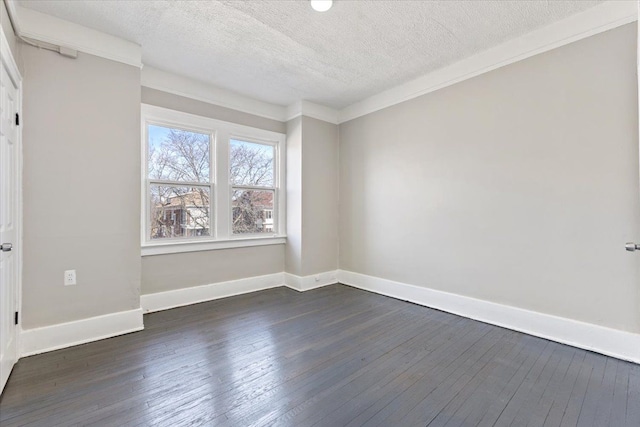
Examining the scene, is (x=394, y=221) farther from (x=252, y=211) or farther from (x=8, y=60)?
(x=8, y=60)

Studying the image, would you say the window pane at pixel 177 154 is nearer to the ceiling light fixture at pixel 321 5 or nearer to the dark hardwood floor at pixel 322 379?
the dark hardwood floor at pixel 322 379

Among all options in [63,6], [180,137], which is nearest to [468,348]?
[180,137]

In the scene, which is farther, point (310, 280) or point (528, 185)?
point (310, 280)

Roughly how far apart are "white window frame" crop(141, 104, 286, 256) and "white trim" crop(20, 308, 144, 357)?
777mm

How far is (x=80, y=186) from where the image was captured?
2.58 meters

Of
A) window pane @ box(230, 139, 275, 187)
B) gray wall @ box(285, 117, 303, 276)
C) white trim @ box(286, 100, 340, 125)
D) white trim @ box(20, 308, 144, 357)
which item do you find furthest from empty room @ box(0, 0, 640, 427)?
gray wall @ box(285, 117, 303, 276)

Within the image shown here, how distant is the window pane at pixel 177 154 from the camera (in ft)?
11.1

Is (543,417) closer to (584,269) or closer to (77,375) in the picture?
(584,269)

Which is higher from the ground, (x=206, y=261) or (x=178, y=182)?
(x=178, y=182)

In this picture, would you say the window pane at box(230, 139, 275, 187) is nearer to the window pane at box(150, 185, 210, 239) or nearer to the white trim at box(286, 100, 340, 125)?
the window pane at box(150, 185, 210, 239)

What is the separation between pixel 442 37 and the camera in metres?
2.73

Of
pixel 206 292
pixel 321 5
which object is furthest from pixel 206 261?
pixel 321 5

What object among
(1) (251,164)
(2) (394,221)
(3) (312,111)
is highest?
(3) (312,111)

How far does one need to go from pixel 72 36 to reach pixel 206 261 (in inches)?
100
